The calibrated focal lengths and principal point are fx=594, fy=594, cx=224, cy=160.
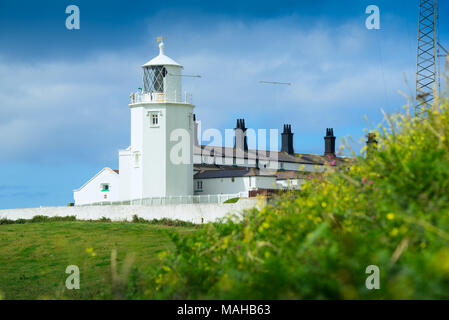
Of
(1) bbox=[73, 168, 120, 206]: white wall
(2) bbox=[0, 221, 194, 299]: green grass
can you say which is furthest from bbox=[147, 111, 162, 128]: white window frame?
(2) bbox=[0, 221, 194, 299]: green grass

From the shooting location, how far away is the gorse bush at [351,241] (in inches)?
201

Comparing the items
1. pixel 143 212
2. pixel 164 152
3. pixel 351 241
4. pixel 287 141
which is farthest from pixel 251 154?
pixel 351 241

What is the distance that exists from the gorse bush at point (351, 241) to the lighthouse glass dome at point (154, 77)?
32.9m

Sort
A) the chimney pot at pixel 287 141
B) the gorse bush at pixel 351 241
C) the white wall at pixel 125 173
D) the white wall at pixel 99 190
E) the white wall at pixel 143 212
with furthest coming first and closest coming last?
the chimney pot at pixel 287 141 → the white wall at pixel 99 190 → the white wall at pixel 125 173 → the white wall at pixel 143 212 → the gorse bush at pixel 351 241

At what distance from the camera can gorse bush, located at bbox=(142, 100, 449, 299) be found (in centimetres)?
511

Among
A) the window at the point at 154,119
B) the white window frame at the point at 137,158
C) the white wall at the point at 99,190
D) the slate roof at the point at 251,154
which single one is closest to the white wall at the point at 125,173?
the white window frame at the point at 137,158

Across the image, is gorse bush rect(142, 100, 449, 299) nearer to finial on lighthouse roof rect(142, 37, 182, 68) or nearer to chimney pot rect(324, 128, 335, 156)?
finial on lighthouse roof rect(142, 37, 182, 68)

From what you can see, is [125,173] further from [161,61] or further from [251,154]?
[251,154]

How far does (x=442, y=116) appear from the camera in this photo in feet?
24.6

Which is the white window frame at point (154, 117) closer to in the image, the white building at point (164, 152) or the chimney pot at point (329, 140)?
the white building at point (164, 152)

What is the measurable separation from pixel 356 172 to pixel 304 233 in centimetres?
212
